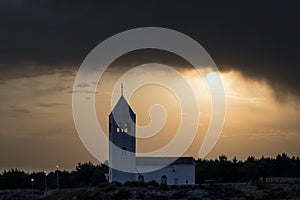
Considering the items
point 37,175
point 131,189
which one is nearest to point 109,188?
point 131,189

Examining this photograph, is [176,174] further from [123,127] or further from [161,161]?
[123,127]

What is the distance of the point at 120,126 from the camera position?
87.9 meters

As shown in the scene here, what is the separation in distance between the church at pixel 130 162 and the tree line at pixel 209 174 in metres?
6.09

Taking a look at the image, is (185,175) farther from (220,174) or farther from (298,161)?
(298,161)

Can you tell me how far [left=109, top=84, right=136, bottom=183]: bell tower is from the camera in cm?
8769

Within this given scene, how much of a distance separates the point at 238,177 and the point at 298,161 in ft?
49.4

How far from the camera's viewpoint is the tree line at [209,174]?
99.8m

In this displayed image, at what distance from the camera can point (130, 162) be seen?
8819 centimetres

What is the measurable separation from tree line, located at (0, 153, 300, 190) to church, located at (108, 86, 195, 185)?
6092 mm

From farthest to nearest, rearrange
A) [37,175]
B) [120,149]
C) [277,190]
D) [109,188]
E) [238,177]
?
1. [37,175]
2. [238,177]
3. [120,149]
4. [109,188]
5. [277,190]

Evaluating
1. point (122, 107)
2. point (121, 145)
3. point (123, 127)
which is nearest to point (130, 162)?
point (121, 145)

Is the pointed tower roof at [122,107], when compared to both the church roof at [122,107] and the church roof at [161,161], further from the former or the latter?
the church roof at [161,161]

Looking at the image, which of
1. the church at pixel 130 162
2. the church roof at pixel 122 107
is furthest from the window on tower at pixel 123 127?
the church roof at pixel 122 107

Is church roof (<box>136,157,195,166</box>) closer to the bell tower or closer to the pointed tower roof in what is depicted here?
the bell tower
